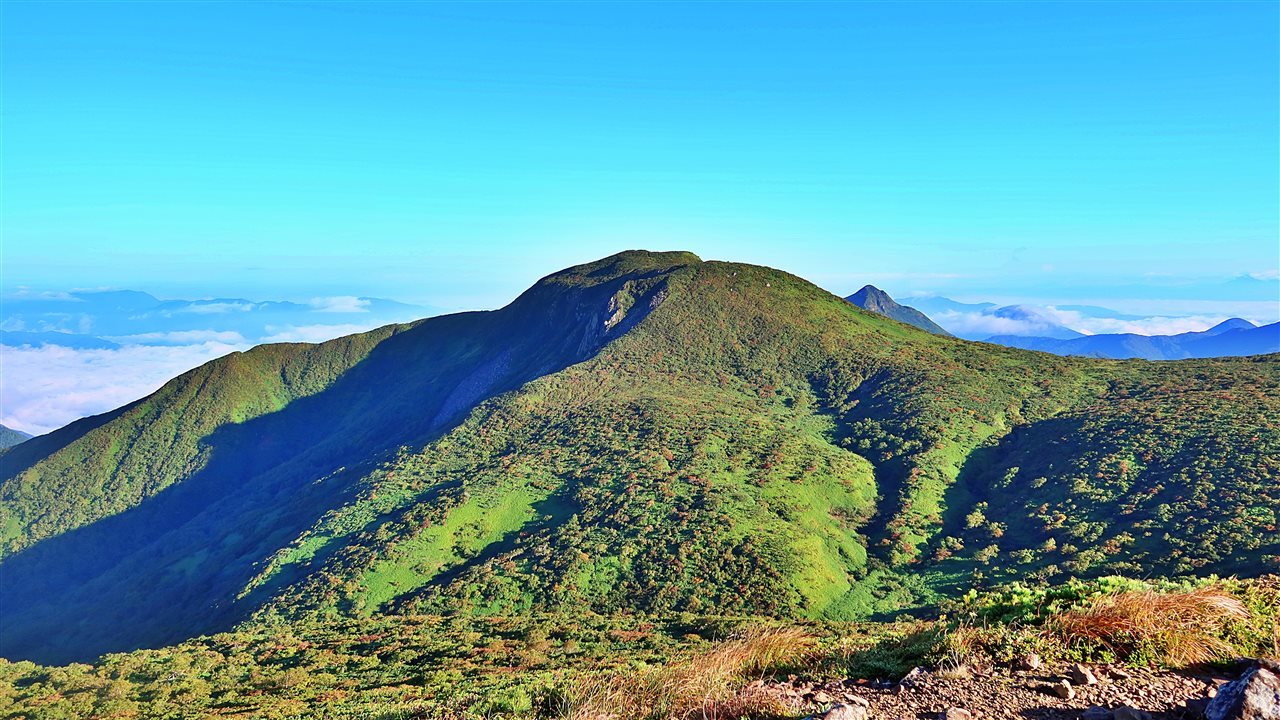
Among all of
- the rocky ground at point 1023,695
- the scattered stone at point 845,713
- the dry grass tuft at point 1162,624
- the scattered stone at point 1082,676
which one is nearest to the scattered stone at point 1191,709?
the rocky ground at point 1023,695

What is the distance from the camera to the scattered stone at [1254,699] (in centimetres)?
563

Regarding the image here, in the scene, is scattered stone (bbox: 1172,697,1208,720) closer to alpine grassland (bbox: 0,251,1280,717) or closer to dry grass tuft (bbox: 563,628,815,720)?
alpine grassland (bbox: 0,251,1280,717)

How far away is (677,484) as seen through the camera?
191ft

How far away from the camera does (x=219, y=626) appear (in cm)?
5106

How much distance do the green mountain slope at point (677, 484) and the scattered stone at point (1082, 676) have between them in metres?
35.2

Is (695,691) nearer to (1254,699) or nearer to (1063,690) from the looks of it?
(1063,690)

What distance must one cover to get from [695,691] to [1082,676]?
→ 4.73 meters

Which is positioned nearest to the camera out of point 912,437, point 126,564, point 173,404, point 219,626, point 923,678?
point 923,678

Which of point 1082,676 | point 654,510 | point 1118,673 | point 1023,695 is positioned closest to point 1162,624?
point 1118,673

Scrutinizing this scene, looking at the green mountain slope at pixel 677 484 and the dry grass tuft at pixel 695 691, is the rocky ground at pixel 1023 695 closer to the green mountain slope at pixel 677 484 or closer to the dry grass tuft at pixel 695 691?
the dry grass tuft at pixel 695 691

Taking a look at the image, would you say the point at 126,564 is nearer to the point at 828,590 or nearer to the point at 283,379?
the point at 283,379

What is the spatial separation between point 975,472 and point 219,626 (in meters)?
→ 70.3

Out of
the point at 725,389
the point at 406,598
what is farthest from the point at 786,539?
the point at 725,389

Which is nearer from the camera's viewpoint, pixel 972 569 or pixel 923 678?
pixel 923 678
